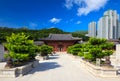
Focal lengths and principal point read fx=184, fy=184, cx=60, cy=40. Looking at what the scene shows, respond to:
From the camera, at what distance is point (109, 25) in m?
79.3

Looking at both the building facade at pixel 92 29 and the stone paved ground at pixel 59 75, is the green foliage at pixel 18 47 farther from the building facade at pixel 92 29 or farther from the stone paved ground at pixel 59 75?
the building facade at pixel 92 29

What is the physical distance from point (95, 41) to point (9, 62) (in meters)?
6.96

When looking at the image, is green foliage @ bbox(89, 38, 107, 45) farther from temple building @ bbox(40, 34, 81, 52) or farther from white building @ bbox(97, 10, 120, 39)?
white building @ bbox(97, 10, 120, 39)

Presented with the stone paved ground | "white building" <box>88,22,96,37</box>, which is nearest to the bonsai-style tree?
the stone paved ground

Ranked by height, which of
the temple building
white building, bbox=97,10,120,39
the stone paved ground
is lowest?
the stone paved ground

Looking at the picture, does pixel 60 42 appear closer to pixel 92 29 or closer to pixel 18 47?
pixel 18 47

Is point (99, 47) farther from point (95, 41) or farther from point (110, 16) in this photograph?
point (110, 16)

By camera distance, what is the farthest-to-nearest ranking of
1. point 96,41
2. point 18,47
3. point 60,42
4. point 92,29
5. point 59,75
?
point 92,29 < point 60,42 < point 96,41 < point 18,47 < point 59,75

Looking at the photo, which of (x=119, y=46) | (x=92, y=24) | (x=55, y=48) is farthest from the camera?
(x=92, y=24)

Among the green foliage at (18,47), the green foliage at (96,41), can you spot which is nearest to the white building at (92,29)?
the green foliage at (96,41)

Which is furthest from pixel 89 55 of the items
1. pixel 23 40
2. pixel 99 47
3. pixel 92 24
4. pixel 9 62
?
pixel 92 24

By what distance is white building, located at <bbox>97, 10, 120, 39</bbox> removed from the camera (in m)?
79.2

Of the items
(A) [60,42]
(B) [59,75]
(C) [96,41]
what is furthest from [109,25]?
(B) [59,75]

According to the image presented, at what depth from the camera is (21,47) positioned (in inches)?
539
